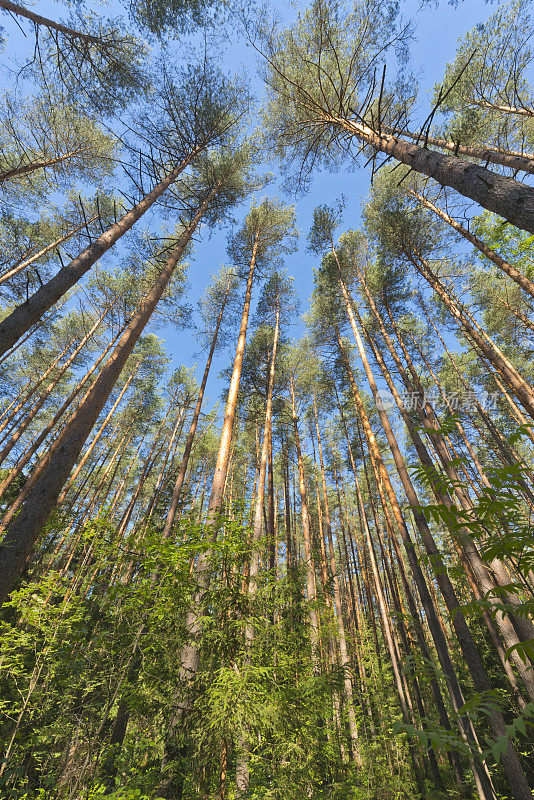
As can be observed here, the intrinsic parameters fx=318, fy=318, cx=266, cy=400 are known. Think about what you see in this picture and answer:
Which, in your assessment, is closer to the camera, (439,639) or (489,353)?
(439,639)

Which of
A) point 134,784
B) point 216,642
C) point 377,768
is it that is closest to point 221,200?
point 216,642

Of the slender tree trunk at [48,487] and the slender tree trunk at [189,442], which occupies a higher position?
the slender tree trunk at [189,442]

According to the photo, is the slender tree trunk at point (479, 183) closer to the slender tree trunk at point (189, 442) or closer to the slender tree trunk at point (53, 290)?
the slender tree trunk at point (53, 290)

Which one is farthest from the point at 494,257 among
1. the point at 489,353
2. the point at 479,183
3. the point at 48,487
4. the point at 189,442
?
the point at 48,487

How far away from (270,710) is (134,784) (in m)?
1.16

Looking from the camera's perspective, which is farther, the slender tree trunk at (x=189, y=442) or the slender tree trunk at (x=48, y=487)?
the slender tree trunk at (x=189, y=442)

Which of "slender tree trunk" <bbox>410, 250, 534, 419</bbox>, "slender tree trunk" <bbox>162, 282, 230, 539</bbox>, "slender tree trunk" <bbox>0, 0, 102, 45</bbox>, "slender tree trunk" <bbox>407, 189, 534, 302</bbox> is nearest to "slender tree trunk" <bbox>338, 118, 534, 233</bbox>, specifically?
"slender tree trunk" <bbox>407, 189, 534, 302</bbox>

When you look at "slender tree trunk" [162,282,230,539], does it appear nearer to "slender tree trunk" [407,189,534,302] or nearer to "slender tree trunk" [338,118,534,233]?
"slender tree trunk" [407,189,534,302]

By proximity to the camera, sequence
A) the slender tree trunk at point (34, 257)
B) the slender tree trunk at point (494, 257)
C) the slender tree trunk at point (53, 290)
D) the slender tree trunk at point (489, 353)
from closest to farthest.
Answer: the slender tree trunk at point (53, 290) < the slender tree trunk at point (489, 353) < the slender tree trunk at point (494, 257) < the slender tree trunk at point (34, 257)

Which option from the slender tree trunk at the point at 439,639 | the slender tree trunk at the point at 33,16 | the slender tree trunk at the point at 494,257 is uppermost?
the slender tree trunk at the point at 494,257

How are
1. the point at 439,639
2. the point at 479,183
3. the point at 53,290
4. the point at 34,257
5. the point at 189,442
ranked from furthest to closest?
the point at 34,257 → the point at 189,442 → the point at 439,639 → the point at 53,290 → the point at 479,183
